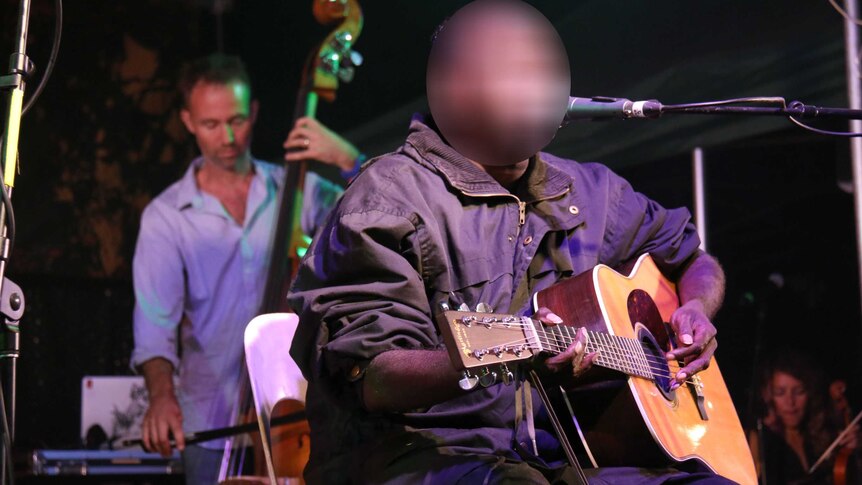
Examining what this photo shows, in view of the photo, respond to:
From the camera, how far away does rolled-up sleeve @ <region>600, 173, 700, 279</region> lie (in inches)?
95.1

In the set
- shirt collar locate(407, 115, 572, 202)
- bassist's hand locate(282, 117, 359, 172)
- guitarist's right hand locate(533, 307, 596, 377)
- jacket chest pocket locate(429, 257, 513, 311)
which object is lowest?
→ guitarist's right hand locate(533, 307, 596, 377)

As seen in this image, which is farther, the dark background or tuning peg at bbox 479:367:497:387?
the dark background

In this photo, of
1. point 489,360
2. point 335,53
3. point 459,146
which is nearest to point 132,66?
point 335,53

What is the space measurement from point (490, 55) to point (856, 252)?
2441mm

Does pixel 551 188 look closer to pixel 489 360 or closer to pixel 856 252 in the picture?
pixel 489 360

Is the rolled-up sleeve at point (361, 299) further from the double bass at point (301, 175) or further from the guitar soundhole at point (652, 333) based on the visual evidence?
the double bass at point (301, 175)

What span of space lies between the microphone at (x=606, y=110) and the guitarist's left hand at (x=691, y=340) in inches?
22.0

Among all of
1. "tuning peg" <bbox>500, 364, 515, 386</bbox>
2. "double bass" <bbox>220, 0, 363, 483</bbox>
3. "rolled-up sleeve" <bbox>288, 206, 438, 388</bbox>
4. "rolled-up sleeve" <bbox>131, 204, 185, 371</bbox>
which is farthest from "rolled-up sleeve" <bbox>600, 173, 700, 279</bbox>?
"rolled-up sleeve" <bbox>131, 204, 185, 371</bbox>

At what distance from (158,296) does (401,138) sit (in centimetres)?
140

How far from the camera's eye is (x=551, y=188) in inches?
89.0

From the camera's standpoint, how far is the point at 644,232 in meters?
2.48

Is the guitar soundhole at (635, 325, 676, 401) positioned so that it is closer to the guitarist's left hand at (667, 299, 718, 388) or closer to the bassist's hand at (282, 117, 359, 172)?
the guitarist's left hand at (667, 299, 718, 388)

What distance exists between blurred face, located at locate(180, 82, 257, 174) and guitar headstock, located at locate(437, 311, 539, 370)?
3386mm

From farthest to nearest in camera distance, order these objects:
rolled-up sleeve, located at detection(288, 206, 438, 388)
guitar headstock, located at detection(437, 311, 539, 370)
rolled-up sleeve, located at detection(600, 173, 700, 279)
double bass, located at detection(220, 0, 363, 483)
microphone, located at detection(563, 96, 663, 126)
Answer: double bass, located at detection(220, 0, 363, 483) → rolled-up sleeve, located at detection(600, 173, 700, 279) → microphone, located at detection(563, 96, 663, 126) → rolled-up sleeve, located at detection(288, 206, 438, 388) → guitar headstock, located at detection(437, 311, 539, 370)
